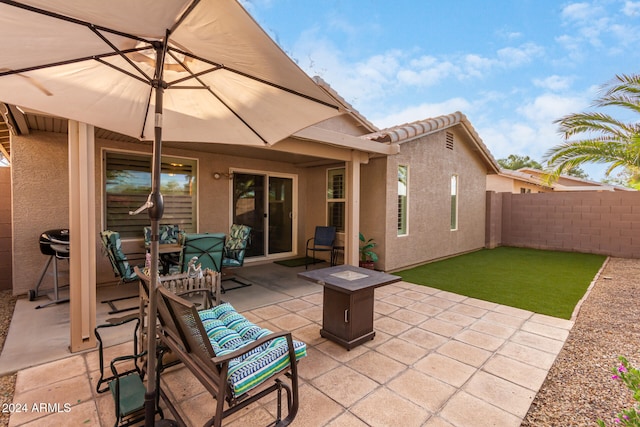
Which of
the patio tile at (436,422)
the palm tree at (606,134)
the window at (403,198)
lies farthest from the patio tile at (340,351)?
the palm tree at (606,134)

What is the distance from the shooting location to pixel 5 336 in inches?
133

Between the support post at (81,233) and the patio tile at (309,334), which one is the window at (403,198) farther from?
the support post at (81,233)

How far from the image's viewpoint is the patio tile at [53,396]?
2.16m

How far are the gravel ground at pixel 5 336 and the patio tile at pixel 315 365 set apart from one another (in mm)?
2145

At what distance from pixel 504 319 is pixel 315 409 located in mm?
3076

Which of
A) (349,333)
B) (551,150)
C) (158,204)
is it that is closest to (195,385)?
(349,333)

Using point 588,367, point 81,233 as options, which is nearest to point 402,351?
point 588,367

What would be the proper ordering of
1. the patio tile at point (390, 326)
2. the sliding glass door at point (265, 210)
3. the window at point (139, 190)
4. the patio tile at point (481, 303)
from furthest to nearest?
the sliding glass door at point (265, 210), the window at point (139, 190), the patio tile at point (481, 303), the patio tile at point (390, 326)

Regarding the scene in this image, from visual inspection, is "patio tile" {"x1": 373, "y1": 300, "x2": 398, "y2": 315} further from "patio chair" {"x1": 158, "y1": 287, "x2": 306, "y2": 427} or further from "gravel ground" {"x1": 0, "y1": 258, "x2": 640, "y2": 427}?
"patio chair" {"x1": 158, "y1": 287, "x2": 306, "y2": 427}

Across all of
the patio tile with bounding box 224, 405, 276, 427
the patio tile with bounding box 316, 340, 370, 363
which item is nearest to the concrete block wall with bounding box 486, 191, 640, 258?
the patio tile with bounding box 316, 340, 370, 363

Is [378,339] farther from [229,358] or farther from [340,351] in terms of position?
[229,358]

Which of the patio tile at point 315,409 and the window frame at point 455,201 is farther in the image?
the window frame at point 455,201

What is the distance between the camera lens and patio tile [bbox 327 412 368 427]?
2.08 m

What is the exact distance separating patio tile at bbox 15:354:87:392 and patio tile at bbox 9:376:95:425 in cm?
6
